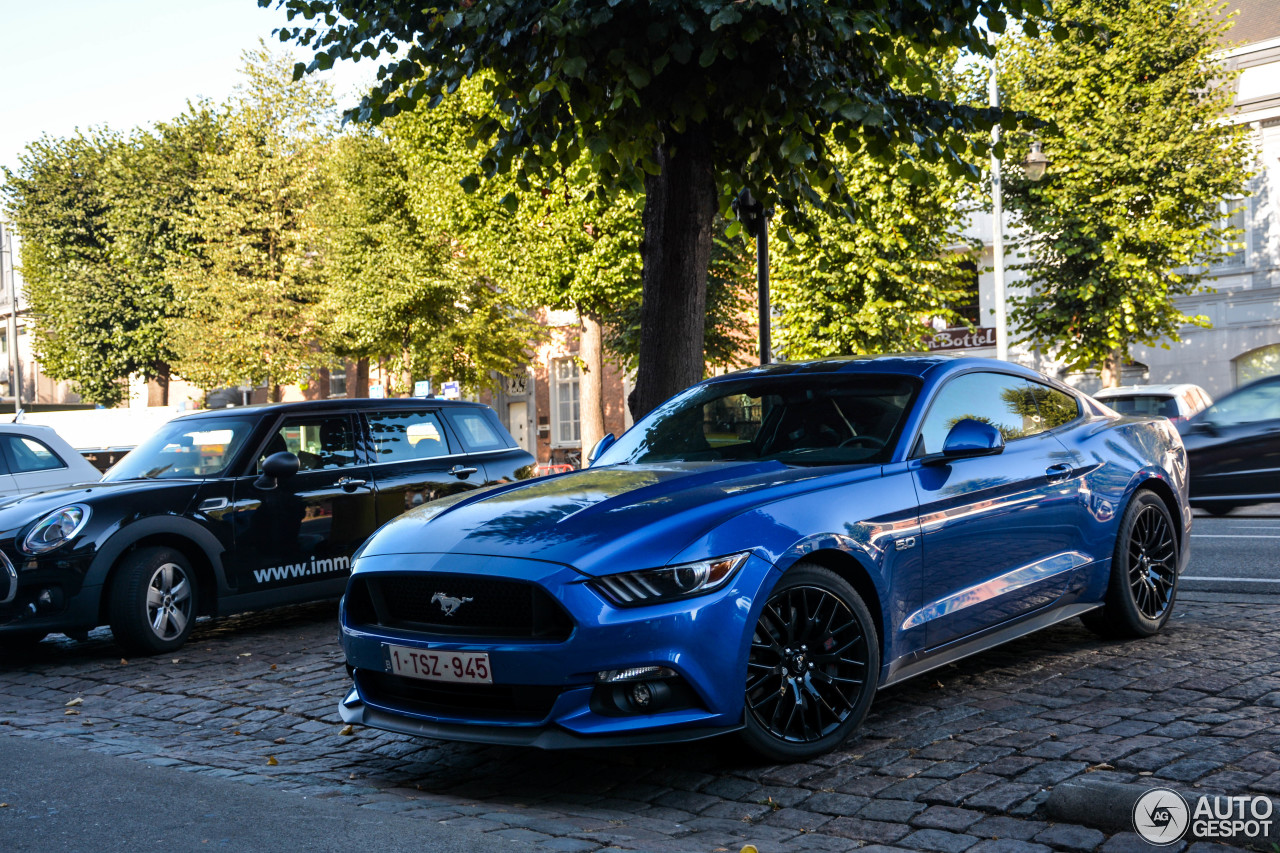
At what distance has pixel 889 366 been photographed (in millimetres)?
5867

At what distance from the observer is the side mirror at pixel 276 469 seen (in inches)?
336

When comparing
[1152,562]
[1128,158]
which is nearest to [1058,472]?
[1152,562]

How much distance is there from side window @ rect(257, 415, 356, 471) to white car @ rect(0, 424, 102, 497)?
2548mm

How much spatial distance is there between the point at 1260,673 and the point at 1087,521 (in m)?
1.02

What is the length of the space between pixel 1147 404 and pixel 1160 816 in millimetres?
17140

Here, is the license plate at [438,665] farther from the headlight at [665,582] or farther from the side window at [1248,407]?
the side window at [1248,407]

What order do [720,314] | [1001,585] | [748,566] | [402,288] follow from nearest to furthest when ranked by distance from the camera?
[748,566] → [1001,585] → [720,314] → [402,288]

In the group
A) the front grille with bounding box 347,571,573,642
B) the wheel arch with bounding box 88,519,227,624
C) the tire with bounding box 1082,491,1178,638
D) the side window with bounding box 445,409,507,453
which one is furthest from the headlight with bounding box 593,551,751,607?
the side window with bounding box 445,409,507,453

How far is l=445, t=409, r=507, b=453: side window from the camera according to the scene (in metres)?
10.2

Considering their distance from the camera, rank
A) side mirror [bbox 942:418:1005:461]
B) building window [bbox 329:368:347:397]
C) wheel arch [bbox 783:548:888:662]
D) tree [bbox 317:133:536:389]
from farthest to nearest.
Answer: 1. building window [bbox 329:368:347:397]
2. tree [bbox 317:133:536:389]
3. side mirror [bbox 942:418:1005:461]
4. wheel arch [bbox 783:548:888:662]

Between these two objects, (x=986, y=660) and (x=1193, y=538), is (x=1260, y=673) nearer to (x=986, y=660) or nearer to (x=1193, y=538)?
(x=986, y=660)

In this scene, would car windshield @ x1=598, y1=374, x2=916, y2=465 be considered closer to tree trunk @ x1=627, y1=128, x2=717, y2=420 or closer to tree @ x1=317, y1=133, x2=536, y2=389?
tree trunk @ x1=627, y1=128, x2=717, y2=420

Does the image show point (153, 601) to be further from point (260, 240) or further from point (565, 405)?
point (565, 405)

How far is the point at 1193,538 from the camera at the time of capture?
41.1 ft
